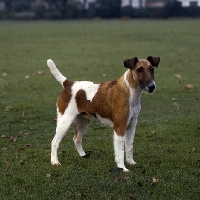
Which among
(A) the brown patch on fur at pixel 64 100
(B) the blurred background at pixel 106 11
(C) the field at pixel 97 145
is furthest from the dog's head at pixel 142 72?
(B) the blurred background at pixel 106 11

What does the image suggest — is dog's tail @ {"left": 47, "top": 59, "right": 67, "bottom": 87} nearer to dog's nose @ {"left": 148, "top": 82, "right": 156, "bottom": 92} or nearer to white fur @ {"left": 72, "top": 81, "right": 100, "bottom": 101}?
white fur @ {"left": 72, "top": 81, "right": 100, "bottom": 101}

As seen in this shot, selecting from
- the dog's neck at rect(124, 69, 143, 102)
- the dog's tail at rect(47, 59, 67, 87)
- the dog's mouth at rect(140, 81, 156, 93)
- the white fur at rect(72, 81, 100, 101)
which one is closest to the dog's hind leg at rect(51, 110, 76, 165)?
the white fur at rect(72, 81, 100, 101)

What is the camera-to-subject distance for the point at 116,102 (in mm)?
7867

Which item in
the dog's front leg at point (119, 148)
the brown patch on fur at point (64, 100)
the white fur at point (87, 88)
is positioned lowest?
the dog's front leg at point (119, 148)

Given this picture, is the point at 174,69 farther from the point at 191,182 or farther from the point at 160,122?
the point at 191,182

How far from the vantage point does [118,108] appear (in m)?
7.83

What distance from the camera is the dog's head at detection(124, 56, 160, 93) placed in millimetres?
7409

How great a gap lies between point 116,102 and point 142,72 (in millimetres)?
624

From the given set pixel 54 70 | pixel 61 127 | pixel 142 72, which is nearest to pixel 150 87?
pixel 142 72

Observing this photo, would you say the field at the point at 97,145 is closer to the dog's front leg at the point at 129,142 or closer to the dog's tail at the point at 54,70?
the dog's front leg at the point at 129,142

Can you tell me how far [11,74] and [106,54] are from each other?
336 inches

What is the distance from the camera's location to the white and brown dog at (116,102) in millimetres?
7602

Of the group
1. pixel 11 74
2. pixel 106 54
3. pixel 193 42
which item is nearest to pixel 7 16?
pixel 193 42

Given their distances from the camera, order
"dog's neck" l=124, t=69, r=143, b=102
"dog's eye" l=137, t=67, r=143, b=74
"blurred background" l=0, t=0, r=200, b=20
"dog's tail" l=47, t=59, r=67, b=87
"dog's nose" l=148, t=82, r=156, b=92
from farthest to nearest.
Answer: "blurred background" l=0, t=0, r=200, b=20, "dog's tail" l=47, t=59, r=67, b=87, "dog's neck" l=124, t=69, r=143, b=102, "dog's eye" l=137, t=67, r=143, b=74, "dog's nose" l=148, t=82, r=156, b=92
